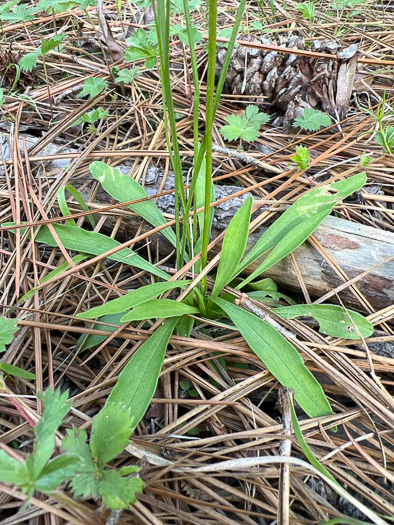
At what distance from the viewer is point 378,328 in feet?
3.28

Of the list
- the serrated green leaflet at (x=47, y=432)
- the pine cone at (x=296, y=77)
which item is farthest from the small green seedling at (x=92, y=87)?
the serrated green leaflet at (x=47, y=432)

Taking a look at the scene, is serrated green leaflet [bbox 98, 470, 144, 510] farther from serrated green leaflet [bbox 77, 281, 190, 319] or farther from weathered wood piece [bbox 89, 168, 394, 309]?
weathered wood piece [bbox 89, 168, 394, 309]

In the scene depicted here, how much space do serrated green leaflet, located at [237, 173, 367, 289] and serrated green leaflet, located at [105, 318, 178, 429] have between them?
0.26 metres

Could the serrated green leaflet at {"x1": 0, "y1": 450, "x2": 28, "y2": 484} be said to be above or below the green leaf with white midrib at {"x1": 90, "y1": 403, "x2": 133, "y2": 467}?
above

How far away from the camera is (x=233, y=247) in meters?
1.01

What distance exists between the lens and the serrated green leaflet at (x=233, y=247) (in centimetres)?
100

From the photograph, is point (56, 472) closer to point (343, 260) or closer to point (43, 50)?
point (343, 260)

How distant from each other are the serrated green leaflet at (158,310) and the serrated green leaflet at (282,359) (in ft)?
0.33

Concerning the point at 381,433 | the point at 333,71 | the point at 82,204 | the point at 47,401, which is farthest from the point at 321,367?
the point at 333,71

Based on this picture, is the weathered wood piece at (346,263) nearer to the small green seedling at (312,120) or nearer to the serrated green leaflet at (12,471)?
the small green seedling at (312,120)

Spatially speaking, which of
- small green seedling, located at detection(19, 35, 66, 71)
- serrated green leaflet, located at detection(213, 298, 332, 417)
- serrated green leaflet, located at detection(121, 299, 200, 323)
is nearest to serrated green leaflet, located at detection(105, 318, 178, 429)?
serrated green leaflet, located at detection(121, 299, 200, 323)

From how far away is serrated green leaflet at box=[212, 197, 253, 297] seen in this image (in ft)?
3.26

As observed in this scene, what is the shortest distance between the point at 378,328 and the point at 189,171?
651 millimetres

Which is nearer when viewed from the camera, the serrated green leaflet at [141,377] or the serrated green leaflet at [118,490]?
the serrated green leaflet at [118,490]
